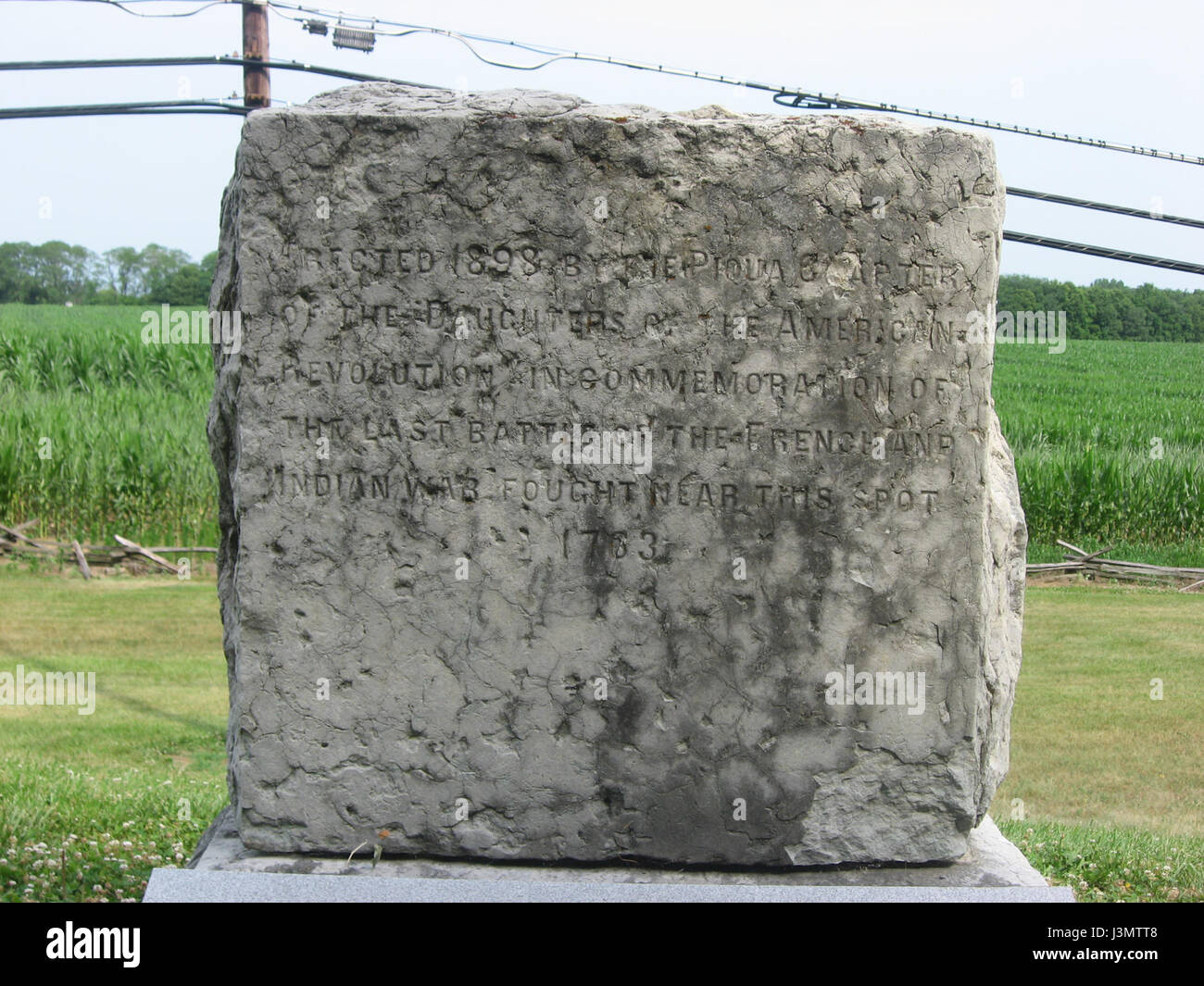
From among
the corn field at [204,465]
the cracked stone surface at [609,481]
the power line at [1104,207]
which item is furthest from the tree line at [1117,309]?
the cracked stone surface at [609,481]

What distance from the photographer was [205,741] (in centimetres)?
650

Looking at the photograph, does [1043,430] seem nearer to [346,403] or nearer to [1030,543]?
[1030,543]

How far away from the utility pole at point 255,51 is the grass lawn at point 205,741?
12.9ft

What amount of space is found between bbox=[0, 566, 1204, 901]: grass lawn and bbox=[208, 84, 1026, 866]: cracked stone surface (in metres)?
1.65

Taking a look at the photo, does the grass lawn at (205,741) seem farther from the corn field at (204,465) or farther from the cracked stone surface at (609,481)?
the cracked stone surface at (609,481)

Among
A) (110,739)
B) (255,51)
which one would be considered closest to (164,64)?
(255,51)

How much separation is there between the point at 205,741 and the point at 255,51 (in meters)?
4.60

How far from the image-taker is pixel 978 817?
3.63 meters

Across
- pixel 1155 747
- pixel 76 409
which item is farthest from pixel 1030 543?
pixel 76 409

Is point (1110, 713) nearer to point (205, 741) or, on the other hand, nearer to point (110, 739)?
point (205, 741)

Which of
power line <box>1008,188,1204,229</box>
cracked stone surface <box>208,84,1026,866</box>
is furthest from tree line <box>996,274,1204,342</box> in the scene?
cracked stone surface <box>208,84,1026,866</box>

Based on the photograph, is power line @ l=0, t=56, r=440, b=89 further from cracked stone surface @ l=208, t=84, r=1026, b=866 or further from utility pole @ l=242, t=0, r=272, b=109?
cracked stone surface @ l=208, t=84, r=1026, b=866

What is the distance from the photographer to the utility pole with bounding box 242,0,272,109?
7.66 metres

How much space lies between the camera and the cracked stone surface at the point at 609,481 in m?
3.32
